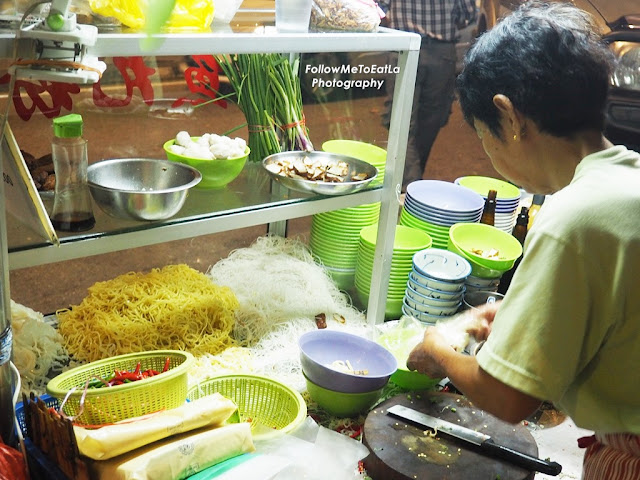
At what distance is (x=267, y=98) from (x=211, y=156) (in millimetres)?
467

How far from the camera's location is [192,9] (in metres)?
2.07

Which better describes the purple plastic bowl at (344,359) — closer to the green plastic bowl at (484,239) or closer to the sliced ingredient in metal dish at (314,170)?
the sliced ingredient in metal dish at (314,170)

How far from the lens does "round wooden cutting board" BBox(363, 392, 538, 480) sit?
2.01 meters

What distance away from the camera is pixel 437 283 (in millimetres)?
2887

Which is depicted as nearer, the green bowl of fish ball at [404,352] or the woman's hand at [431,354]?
the woman's hand at [431,354]

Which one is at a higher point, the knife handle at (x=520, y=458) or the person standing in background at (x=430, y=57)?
the person standing in background at (x=430, y=57)

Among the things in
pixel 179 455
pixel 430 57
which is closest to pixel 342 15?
pixel 179 455

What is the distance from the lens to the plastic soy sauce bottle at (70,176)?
192cm

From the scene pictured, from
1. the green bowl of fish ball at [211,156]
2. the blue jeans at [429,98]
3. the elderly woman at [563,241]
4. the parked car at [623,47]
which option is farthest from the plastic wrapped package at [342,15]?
the blue jeans at [429,98]

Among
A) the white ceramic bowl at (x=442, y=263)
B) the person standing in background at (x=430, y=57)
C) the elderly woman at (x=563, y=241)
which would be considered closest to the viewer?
the elderly woman at (x=563, y=241)

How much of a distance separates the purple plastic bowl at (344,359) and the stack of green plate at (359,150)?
0.83 metres

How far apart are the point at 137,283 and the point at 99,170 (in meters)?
0.68

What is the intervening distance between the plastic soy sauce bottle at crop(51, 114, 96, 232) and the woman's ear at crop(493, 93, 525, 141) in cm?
120

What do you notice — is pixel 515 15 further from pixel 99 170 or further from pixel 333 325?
pixel 333 325
